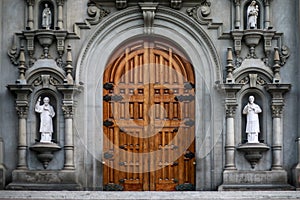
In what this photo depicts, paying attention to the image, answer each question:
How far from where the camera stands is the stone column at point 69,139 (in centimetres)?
2558

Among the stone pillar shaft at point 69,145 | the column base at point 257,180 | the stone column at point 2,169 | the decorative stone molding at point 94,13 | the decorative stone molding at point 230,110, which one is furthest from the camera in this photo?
the decorative stone molding at point 94,13

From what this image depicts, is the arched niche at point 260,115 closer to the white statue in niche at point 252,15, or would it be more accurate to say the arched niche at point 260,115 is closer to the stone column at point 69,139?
the white statue in niche at point 252,15

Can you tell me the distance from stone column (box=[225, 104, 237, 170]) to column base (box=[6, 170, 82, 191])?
3777mm

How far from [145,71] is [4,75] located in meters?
3.62

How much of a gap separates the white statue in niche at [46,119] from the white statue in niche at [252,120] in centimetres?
492

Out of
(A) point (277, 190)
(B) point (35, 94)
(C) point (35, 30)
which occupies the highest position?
(C) point (35, 30)

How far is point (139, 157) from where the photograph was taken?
26078 mm

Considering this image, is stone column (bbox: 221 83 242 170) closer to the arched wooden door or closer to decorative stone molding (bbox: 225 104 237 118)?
decorative stone molding (bbox: 225 104 237 118)

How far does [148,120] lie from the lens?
86.0ft

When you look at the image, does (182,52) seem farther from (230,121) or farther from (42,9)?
(42,9)

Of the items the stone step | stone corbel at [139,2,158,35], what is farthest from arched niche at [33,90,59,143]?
stone corbel at [139,2,158,35]

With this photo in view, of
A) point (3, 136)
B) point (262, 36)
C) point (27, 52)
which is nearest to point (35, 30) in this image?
point (27, 52)

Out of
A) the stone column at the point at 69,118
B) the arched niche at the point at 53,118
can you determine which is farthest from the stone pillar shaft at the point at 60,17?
the arched niche at the point at 53,118

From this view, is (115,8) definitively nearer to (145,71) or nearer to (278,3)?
(145,71)
